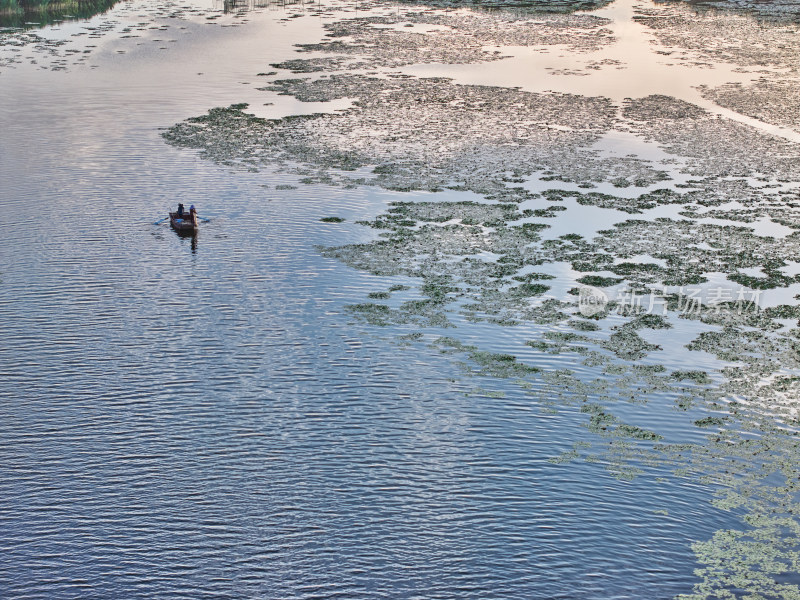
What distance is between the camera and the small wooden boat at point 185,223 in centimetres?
3459

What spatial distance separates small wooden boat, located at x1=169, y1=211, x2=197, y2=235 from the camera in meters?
34.6

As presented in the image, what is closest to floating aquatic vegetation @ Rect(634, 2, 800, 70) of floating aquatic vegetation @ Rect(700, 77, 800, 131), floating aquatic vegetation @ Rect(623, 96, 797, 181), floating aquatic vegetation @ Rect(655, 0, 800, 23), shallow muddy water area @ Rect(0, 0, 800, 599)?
floating aquatic vegetation @ Rect(655, 0, 800, 23)

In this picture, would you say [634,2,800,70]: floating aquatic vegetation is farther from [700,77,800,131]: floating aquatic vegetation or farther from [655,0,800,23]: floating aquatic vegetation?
[700,77,800,131]: floating aquatic vegetation

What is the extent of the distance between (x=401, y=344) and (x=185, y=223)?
12.0 meters

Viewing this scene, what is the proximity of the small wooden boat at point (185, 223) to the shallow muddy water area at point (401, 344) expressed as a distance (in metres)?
1.08

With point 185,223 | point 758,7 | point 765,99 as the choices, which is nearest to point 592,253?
point 185,223

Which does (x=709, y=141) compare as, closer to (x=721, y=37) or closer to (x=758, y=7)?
(x=721, y=37)

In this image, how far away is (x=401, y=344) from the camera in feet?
89.1

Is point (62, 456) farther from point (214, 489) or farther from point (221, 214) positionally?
point (221, 214)

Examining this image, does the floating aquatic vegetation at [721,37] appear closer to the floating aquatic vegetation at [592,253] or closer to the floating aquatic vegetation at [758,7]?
the floating aquatic vegetation at [758,7]

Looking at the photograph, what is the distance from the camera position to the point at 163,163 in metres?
43.2

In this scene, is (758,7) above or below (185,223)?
above

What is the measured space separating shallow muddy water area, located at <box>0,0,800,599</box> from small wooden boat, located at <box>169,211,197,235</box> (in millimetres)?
1079

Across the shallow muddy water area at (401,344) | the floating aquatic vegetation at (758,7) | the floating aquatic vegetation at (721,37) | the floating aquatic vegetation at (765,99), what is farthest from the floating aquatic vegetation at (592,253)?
the floating aquatic vegetation at (758,7)
